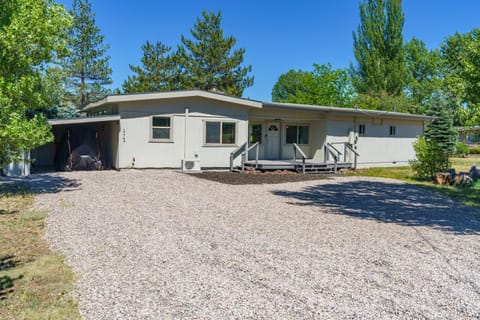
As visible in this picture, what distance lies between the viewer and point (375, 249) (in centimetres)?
558

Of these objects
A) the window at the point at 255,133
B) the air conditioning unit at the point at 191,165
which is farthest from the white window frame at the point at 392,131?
the air conditioning unit at the point at 191,165

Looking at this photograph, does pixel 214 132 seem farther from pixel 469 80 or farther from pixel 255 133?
pixel 469 80

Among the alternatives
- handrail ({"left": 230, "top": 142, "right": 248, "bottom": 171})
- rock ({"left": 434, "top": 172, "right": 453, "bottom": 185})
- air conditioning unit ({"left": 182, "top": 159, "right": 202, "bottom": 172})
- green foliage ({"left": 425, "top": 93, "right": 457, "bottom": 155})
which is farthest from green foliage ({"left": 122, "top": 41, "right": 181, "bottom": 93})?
rock ({"left": 434, "top": 172, "right": 453, "bottom": 185})

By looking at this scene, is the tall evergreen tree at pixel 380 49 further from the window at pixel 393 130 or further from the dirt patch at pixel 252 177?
the dirt patch at pixel 252 177

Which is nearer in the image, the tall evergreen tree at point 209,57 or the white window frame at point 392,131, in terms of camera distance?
the white window frame at point 392,131

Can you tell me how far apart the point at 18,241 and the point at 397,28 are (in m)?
44.2

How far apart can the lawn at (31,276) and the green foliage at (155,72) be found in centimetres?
2512

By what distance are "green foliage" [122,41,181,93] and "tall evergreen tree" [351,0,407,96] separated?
70.0 ft

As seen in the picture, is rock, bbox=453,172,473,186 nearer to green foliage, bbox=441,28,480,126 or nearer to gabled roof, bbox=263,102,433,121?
green foliage, bbox=441,28,480,126

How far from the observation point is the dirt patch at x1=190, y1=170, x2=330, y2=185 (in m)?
13.4

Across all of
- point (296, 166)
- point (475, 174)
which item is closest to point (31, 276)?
point (296, 166)

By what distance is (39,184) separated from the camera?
1128 centimetres

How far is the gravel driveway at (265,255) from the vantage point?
367 cm

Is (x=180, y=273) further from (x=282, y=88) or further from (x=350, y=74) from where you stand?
(x=282, y=88)
